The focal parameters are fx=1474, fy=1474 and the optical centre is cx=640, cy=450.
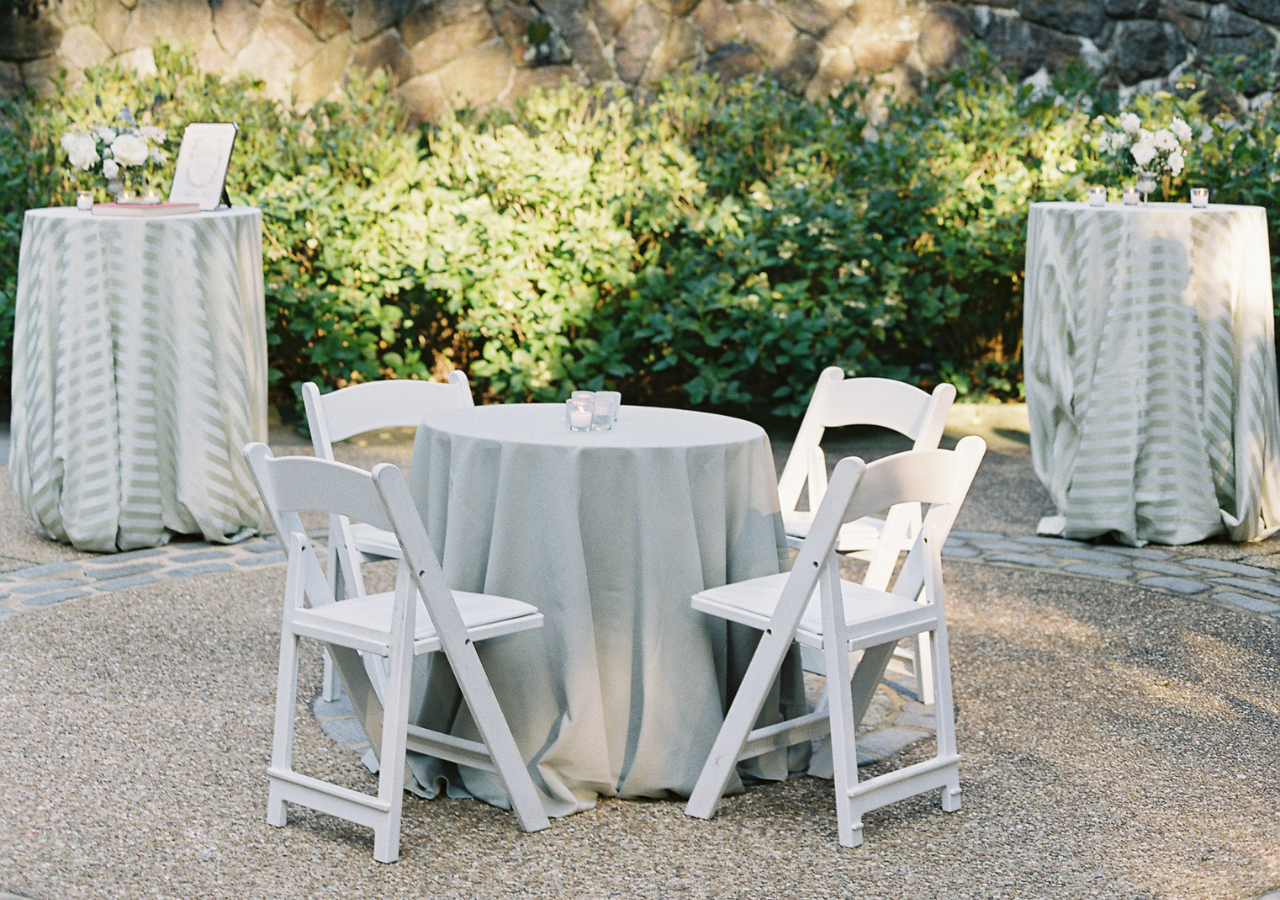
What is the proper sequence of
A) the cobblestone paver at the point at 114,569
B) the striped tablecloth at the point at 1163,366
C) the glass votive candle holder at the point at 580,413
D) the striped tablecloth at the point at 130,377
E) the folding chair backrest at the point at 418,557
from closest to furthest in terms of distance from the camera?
the folding chair backrest at the point at 418,557 → the glass votive candle holder at the point at 580,413 → the cobblestone paver at the point at 114,569 → the striped tablecloth at the point at 130,377 → the striped tablecloth at the point at 1163,366

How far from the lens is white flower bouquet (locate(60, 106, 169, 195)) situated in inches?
219

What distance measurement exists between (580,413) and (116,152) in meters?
2.94

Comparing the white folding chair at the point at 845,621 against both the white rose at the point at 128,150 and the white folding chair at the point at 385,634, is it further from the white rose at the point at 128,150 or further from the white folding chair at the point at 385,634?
the white rose at the point at 128,150

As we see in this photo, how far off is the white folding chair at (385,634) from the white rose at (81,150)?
115 inches

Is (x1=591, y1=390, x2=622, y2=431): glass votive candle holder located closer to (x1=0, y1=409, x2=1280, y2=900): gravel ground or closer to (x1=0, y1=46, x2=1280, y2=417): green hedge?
(x1=0, y1=409, x2=1280, y2=900): gravel ground

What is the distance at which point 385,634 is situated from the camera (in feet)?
9.82

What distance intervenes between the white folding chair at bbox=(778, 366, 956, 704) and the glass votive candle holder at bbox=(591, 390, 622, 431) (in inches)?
28.0

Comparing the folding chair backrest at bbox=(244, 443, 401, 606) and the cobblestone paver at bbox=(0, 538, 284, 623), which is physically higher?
the folding chair backrest at bbox=(244, 443, 401, 606)

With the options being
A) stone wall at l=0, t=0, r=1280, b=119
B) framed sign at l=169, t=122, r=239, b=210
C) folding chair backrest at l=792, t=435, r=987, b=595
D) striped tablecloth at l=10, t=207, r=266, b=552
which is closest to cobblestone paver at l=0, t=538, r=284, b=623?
striped tablecloth at l=10, t=207, r=266, b=552

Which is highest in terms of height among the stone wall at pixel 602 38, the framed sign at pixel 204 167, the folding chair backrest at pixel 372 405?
the stone wall at pixel 602 38

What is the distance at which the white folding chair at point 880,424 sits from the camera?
402cm

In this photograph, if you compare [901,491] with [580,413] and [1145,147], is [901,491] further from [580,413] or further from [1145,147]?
[1145,147]

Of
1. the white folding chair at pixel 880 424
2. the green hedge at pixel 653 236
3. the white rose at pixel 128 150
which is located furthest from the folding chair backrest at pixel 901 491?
the green hedge at pixel 653 236

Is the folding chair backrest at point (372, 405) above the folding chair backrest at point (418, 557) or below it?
above
